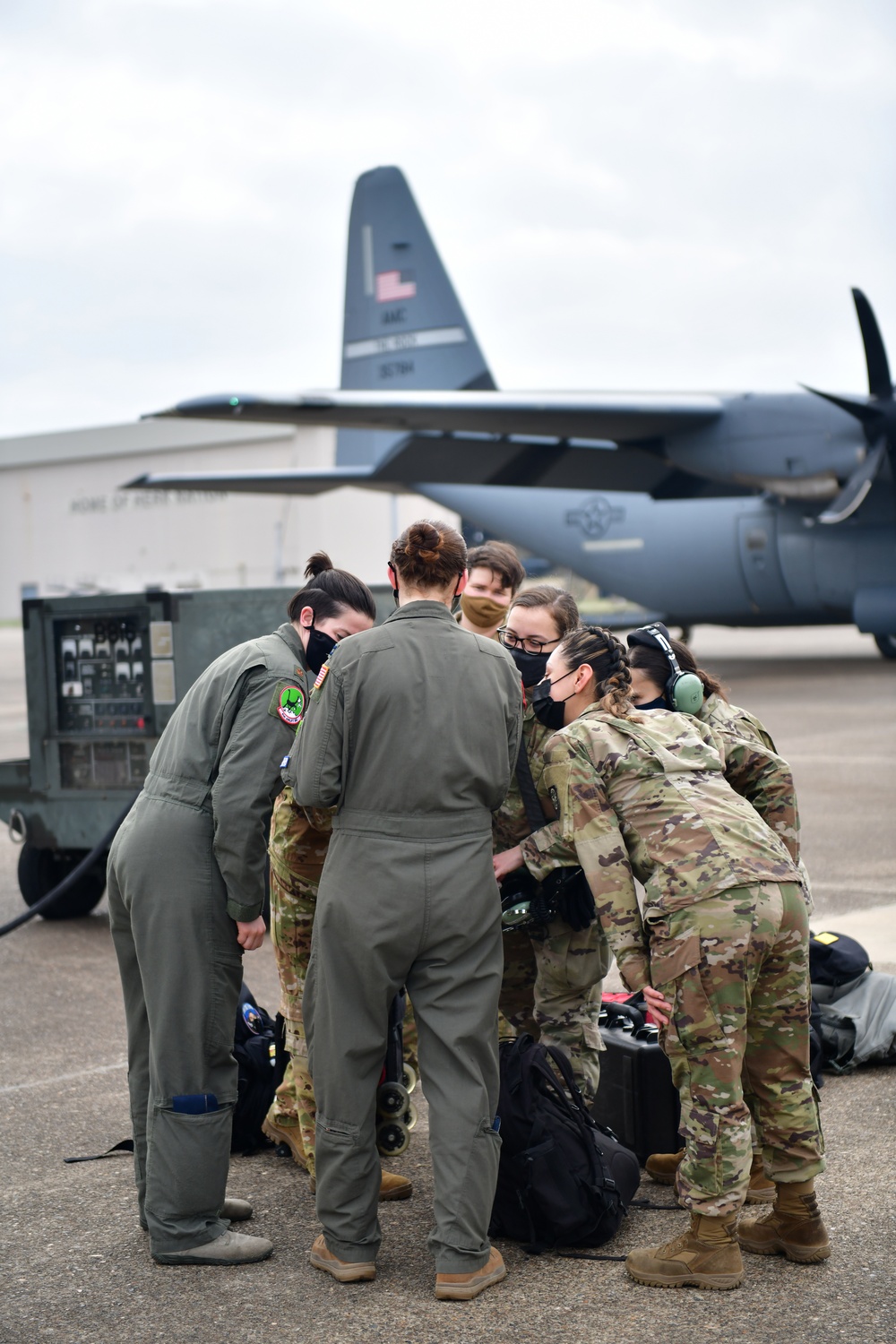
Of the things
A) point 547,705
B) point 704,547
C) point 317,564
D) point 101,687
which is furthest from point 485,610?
point 704,547

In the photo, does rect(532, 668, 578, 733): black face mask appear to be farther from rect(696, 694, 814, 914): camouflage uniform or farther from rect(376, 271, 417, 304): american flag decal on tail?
rect(376, 271, 417, 304): american flag decal on tail

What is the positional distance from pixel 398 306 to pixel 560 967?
21.2m

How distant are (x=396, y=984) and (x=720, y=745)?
1.22 meters

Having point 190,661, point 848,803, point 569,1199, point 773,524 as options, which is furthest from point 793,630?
point 569,1199

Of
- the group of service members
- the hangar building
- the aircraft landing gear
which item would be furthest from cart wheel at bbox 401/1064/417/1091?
the hangar building

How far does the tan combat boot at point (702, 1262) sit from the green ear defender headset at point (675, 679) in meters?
1.44

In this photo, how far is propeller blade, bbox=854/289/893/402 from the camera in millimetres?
16506

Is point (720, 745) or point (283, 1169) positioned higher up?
point (720, 745)

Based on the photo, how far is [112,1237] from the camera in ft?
11.4

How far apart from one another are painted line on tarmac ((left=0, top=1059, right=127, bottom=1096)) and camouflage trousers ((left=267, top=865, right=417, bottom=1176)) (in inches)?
49.2

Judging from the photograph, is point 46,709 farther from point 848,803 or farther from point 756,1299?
point 848,803

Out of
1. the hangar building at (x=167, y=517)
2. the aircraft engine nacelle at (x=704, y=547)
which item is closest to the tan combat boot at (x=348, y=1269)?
the aircraft engine nacelle at (x=704, y=547)

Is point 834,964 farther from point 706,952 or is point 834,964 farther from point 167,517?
point 167,517

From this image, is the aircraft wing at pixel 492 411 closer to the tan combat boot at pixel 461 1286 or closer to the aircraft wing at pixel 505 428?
the aircraft wing at pixel 505 428
